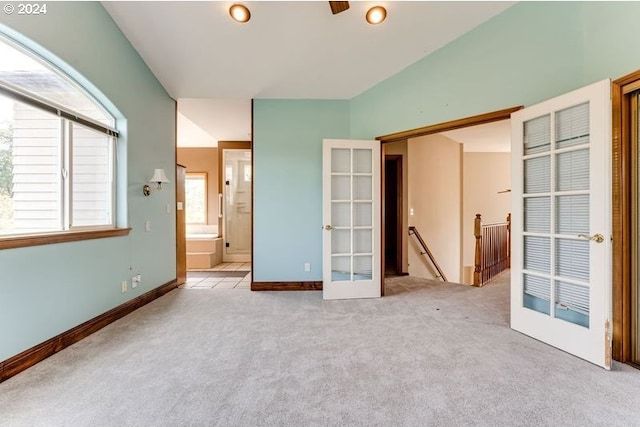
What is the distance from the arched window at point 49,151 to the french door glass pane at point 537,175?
3.99 m

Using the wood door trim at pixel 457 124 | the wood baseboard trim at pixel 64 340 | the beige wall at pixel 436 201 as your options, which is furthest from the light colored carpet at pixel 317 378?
the beige wall at pixel 436 201

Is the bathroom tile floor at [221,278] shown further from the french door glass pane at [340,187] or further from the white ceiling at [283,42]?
the white ceiling at [283,42]

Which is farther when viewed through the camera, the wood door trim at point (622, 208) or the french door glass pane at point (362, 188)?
the french door glass pane at point (362, 188)

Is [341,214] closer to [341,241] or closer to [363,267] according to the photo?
[341,241]

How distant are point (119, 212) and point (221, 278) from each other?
2098 mm

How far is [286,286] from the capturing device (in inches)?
149

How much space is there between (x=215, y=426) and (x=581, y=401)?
2040 millimetres

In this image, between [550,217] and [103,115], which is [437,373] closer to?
[550,217]

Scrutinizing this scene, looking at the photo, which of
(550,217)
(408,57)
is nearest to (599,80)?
(550,217)

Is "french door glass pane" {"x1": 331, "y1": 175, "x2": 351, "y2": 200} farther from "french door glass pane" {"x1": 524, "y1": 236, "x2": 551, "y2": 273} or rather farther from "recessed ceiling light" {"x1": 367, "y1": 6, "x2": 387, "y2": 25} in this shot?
"french door glass pane" {"x1": 524, "y1": 236, "x2": 551, "y2": 273}

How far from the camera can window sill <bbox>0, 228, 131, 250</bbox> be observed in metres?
1.79

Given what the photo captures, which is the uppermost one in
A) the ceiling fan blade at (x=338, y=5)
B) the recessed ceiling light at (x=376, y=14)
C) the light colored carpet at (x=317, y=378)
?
the recessed ceiling light at (x=376, y=14)

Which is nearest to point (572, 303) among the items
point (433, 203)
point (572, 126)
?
point (572, 126)

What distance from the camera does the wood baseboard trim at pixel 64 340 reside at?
5.89 feet
